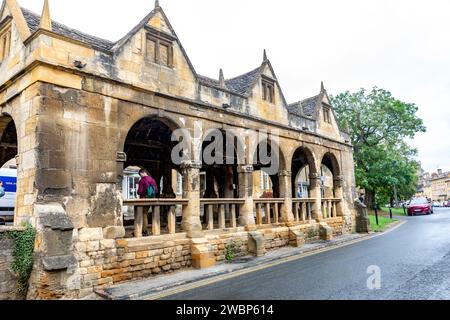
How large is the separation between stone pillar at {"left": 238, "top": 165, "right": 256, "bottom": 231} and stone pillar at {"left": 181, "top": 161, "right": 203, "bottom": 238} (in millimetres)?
2191

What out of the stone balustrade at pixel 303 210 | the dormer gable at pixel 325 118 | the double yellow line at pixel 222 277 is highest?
the dormer gable at pixel 325 118

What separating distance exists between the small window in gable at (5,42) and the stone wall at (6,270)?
5016mm

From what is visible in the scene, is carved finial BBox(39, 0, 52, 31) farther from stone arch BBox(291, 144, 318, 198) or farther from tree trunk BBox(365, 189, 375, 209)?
tree trunk BBox(365, 189, 375, 209)

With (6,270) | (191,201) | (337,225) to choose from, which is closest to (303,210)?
(337,225)

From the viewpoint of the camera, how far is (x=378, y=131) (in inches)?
1233

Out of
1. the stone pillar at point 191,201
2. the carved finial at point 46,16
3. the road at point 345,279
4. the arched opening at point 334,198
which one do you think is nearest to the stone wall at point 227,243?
the stone pillar at point 191,201

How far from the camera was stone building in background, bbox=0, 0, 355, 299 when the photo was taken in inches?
273

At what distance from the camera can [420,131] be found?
99.7 ft

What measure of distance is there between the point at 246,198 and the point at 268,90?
15.6ft

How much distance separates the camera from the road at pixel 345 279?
6191 mm

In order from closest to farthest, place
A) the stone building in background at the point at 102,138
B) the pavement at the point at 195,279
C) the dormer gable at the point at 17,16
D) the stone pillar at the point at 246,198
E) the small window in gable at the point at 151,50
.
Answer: the pavement at the point at 195,279 → the stone building in background at the point at 102,138 → the dormer gable at the point at 17,16 → the small window in gable at the point at 151,50 → the stone pillar at the point at 246,198

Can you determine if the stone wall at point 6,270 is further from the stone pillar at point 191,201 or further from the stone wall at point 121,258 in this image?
the stone pillar at point 191,201
